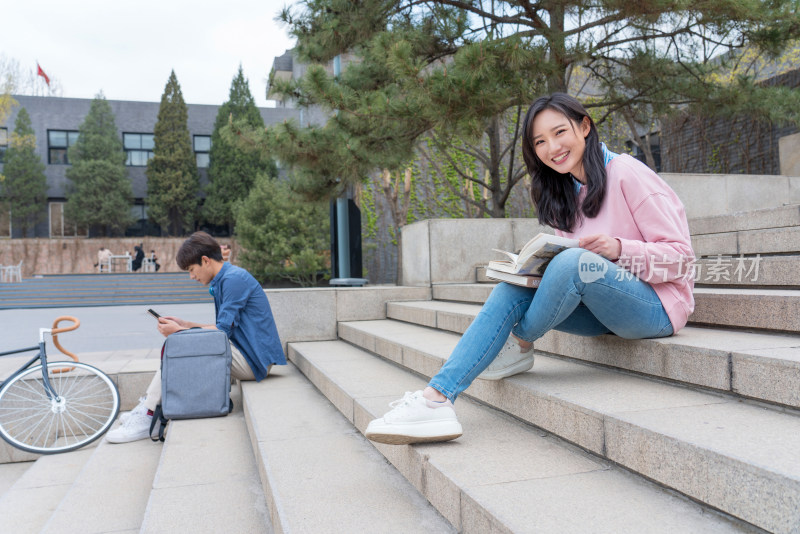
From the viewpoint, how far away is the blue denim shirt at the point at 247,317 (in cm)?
415

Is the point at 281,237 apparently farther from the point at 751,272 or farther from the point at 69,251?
the point at 751,272

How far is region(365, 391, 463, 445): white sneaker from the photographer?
2014mm

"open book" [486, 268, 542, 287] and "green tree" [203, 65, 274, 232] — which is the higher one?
"green tree" [203, 65, 274, 232]

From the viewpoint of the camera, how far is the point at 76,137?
29688 millimetres

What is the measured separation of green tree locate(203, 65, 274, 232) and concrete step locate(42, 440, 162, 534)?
25.1m

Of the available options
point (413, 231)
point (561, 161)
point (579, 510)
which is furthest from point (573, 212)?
point (413, 231)

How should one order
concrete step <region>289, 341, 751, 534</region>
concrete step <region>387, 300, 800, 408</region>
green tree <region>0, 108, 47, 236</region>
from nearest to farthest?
1. concrete step <region>289, 341, 751, 534</region>
2. concrete step <region>387, 300, 800, 408</region>
3. green tree <region>0, 108, 47, 236</region>

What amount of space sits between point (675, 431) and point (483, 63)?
4005 mm

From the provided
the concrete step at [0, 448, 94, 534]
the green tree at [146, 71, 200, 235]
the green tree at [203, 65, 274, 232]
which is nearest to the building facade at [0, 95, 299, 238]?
the green tree at [146, 71, 200, 235]

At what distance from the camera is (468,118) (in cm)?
529

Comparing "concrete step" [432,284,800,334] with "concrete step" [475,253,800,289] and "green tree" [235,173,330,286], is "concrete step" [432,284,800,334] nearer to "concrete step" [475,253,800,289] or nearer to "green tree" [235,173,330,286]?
"concrete step" [475,253,800,289]

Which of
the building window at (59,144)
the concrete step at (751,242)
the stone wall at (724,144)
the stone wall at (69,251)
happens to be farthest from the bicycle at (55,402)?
the building window at (59,144)

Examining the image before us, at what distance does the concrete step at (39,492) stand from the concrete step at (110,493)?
0.72 feet

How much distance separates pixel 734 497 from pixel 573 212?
1267 mm
